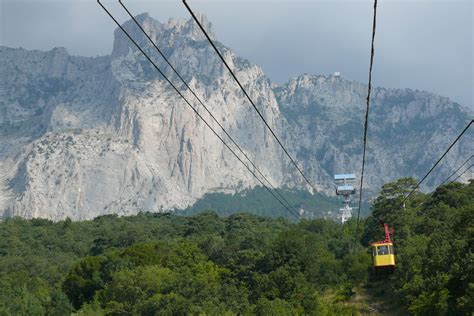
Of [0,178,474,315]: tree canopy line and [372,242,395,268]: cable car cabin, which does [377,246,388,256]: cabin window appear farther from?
[0,178,474,315]: tree canopy line

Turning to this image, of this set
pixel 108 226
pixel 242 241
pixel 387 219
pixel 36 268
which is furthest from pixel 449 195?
pixel 108 226

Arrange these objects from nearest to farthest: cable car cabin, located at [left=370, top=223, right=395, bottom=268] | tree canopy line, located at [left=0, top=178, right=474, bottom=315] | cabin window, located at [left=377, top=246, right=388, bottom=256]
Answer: cable car cabin, located at [left=370, top=223, right=395, bottom=268] → cabin window, located at [left=377, top=246, right=388, bottom=256] → tree canopy line, located at [left=0, top=178, right=474, bottom=315]

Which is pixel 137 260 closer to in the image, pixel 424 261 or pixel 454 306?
pixel 424 261

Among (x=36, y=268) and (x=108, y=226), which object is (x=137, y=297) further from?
(x=108, y=226)

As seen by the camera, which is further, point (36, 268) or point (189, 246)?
point (36, 268)

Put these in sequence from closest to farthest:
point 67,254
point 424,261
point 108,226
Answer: point 424,261, point 67,254, point 108,226

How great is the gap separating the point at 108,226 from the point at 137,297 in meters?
114

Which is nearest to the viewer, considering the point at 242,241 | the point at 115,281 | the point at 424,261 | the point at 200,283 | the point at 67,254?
the point at 424,261

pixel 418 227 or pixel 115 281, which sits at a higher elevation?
pixel 418 227

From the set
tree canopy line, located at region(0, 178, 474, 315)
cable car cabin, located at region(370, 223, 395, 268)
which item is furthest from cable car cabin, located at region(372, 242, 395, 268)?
tree canopy line, located at region(0, 178, 474, 315)

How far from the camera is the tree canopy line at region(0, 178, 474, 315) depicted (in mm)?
74125

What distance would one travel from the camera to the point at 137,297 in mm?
88375

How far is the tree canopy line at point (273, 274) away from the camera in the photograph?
74.1 m

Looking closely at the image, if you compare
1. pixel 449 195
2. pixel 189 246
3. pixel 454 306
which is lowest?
pixel 454 306
